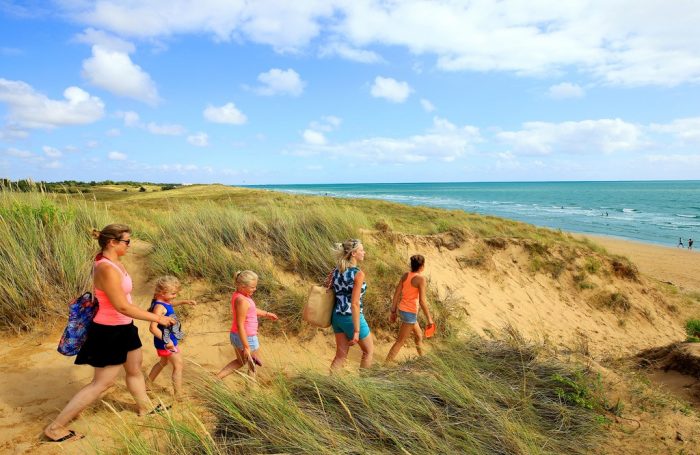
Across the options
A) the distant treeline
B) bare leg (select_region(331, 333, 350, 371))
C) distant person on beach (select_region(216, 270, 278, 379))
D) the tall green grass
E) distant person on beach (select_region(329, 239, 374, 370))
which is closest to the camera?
distant person on beach (select_region(216, 270, 278, 379))

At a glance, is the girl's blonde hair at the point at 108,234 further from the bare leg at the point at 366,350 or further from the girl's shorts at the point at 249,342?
the bare leg at the point at 366,350

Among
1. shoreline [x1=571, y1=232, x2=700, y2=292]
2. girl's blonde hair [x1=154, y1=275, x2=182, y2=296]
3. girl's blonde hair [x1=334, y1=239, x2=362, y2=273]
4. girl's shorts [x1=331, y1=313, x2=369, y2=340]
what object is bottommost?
shoreline [x1=571, y1=232, x2=700, y2=292]

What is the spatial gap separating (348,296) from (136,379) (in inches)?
90.0

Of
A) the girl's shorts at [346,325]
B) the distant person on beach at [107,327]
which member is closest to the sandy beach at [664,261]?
the girl's shorts at [346,325]

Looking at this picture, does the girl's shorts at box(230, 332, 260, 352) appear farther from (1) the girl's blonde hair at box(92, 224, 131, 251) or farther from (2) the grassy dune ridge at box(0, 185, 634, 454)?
(1) the girl's blonde hair at box(92, 224, 131, 251)

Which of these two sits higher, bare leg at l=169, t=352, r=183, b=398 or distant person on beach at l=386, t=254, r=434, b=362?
distant person on beach at l=386, t=254, r=434, b=362

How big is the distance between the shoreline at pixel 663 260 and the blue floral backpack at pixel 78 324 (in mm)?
19183

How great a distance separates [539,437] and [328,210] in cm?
710

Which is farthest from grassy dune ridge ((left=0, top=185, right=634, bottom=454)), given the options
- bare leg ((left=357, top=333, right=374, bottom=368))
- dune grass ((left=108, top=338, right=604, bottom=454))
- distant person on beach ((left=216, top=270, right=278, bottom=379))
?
distant person on beach ((left=216, top=270, right=278, bottom=379))

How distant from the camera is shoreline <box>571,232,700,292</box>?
17.8 metres

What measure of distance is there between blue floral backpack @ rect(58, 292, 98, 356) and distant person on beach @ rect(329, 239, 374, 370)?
244 centimetres

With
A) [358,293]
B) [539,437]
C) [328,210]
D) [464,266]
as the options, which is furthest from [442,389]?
[464,266]

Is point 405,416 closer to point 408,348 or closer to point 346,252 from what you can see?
point 346,252

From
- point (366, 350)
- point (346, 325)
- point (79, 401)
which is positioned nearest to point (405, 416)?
point (346, 325)
